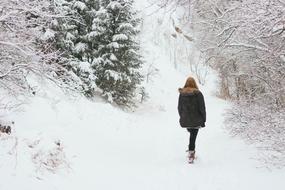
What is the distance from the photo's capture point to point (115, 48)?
21.1 metres

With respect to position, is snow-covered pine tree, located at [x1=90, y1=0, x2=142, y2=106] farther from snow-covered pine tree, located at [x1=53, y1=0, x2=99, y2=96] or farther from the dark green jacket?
the dark green jacket

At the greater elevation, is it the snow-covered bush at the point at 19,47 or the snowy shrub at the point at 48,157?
the snow-covered bush at the point at 19,47

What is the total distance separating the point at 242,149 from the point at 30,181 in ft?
19.4

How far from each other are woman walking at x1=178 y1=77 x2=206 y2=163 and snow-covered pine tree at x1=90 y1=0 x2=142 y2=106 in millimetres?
11259

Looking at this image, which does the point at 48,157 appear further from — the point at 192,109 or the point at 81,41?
the point at 81,41

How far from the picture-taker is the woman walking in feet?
32.0

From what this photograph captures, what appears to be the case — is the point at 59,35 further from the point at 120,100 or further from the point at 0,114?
the point at 0,114

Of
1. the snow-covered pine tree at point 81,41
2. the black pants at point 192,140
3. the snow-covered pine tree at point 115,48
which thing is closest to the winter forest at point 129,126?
the black pants at point 192,140

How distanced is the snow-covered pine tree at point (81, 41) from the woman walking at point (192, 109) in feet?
32.9

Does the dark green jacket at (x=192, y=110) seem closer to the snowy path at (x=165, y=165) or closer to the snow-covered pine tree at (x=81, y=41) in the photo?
the snowy path at (x=165, y=165)

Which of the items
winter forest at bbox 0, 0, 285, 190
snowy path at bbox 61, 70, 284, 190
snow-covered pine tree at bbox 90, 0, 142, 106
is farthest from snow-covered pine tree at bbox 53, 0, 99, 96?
snowy path at bbox 61, 70, 284, 190

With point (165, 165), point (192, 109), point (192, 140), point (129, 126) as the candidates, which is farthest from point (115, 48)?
point (165, 165)

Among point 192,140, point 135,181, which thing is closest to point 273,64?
point 192,140

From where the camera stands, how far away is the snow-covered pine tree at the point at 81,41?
1989cm
